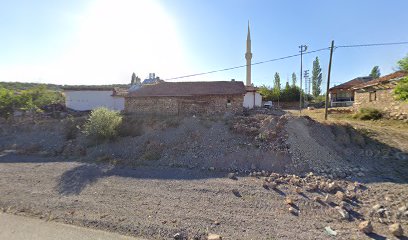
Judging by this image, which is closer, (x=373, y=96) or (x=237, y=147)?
(x=237, y=147)

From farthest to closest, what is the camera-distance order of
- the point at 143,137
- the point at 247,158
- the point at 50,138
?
the point at 50,138
the point at 143,137
the point at 247,158

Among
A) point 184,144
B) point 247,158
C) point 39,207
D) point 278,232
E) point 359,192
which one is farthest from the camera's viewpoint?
point 184,144

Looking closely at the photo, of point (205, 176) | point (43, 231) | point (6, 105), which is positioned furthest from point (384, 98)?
point (6, 105)

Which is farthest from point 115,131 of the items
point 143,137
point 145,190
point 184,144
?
point 145,190

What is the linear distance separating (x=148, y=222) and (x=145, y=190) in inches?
88.6

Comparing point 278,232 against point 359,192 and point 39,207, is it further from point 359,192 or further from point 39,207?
point 39,207

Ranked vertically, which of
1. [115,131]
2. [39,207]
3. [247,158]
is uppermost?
[115,131]

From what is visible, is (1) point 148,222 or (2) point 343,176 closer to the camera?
(1) point 148,222

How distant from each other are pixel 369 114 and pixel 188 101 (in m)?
15.6

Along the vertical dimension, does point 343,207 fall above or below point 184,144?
below

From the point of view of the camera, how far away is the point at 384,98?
62.3 feet

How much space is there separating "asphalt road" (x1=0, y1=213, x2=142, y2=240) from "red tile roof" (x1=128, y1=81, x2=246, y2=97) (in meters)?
13.6

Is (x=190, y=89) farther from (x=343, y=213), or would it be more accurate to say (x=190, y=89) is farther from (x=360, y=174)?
(x=343, y=213)

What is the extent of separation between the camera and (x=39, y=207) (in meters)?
6.94
